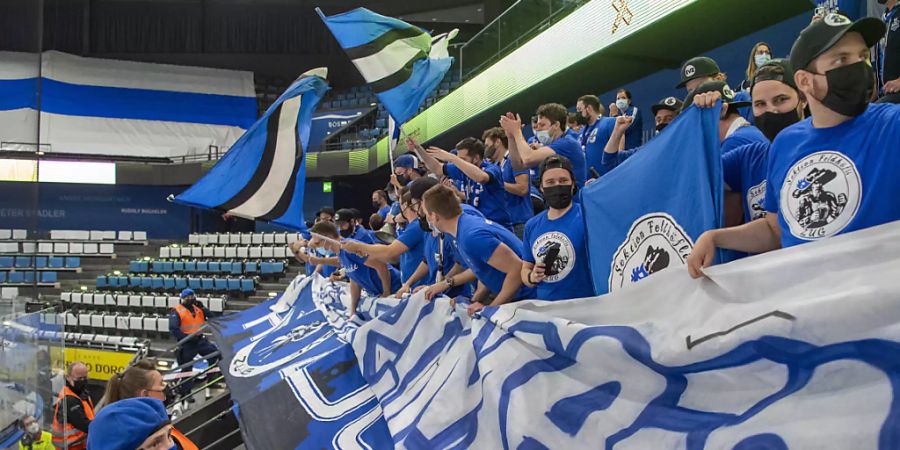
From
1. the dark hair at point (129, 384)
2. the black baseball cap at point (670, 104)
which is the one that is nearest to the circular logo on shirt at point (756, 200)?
the black baseball cap at point (670, 104)

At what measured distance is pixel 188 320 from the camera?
10.4 meters

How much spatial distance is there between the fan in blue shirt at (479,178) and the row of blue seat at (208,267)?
41.2 feet

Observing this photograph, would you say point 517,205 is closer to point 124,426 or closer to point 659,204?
point 659,204

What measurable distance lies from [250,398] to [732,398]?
11.8ft

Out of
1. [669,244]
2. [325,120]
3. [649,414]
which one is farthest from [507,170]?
[325,120]

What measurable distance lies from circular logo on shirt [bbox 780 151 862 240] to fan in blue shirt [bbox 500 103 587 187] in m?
2.02

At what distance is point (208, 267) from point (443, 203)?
16.1 meters

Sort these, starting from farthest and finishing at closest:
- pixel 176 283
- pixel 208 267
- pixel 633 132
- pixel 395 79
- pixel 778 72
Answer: pixel 208 267 < pixel 176 283 < pixel 395 79 < pixel 633 132 < pixel 778 72

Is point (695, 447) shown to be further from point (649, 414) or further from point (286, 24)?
point (286, 24)

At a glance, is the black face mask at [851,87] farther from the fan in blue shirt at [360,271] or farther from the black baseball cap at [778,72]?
the fan in blue shirt at [360,271]

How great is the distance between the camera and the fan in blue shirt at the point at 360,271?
540cm

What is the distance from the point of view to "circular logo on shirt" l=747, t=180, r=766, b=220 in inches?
89.1

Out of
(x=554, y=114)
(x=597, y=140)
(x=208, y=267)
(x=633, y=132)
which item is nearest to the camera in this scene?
(x=554, y=114)

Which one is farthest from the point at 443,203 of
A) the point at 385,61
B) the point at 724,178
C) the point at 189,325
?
the point at 189,325
